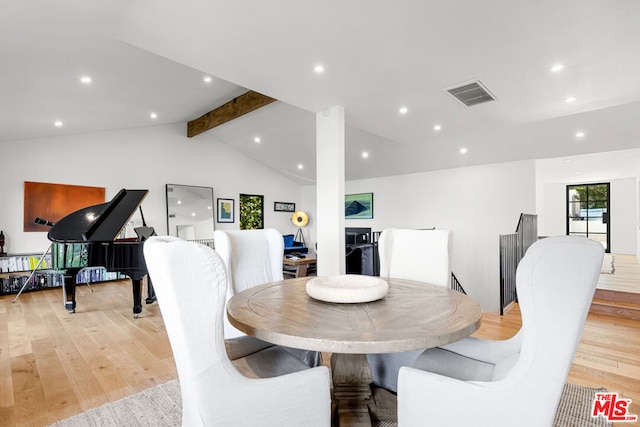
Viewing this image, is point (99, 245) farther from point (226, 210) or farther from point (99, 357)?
point (226, 210)

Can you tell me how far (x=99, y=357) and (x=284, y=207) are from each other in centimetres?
692

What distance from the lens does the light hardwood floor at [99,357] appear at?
203 centimetres

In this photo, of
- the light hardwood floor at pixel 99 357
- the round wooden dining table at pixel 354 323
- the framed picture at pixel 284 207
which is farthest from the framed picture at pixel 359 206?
the round wooden dining table at pixel 354 323

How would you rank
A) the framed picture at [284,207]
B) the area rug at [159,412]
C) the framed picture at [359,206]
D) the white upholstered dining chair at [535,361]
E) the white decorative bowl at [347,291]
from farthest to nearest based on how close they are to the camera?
the framed picture at [284,207], the framed picture at [359,206], the area rug at [159,412], the white decorative bowl at [347,291], the white upholstered dining chair at [535,361]

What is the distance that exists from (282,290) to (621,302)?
427 cm

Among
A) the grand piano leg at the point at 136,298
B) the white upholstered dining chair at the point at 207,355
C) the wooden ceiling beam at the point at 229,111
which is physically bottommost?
the grand piano leg at the point at 136,298

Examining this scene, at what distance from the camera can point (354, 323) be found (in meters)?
1.17

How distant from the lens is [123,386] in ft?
7.20

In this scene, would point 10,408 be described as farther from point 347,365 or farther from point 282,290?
point 347,365

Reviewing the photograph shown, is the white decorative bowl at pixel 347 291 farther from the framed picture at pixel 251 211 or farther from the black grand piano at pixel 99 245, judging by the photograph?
the framed picture at pixel 251 211

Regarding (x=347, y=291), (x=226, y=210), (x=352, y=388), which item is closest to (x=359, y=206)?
(x=226, y=210)

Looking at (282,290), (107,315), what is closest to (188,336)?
(282,290)

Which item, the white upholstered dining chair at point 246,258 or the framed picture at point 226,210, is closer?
the white upholstered dining chair at point 246,258

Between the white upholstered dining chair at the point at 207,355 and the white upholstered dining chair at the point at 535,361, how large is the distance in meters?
0.40
